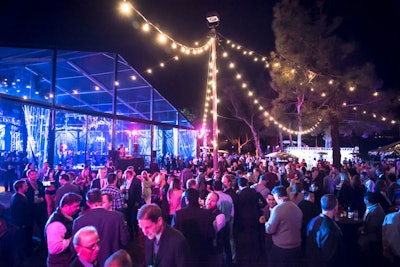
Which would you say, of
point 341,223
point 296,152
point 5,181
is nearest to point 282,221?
point 341,223

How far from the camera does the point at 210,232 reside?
370 cm

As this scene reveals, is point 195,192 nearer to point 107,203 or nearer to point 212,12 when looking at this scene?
point 107,203

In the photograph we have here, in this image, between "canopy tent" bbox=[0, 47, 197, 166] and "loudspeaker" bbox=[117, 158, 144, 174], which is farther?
"loudspeaker" bbox=[117, 158, 144, 174]

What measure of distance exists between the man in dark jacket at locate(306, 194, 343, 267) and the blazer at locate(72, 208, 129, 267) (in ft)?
7.22

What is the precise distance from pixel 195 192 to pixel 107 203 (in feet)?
4.37

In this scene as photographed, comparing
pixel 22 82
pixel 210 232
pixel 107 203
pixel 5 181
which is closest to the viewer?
pixel 210 232

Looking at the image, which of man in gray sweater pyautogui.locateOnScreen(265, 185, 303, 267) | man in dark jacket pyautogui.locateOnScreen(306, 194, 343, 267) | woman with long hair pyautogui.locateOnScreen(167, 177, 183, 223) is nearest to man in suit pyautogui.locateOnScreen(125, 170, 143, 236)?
woman with long hair pyautogui.locateOnScreen(167, 177, 183, 223)

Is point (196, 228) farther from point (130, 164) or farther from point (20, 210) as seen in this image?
point (130, 164)

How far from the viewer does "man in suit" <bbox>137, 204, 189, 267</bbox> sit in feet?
8.27

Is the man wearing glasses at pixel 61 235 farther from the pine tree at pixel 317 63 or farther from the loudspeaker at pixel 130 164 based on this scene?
the pine tree at pixel 317 63

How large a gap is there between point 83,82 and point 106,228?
10737 mm

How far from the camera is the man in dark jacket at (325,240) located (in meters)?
3.47

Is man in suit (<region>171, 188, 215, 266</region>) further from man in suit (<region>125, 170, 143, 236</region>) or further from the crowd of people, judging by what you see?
man in suit (<region>125, 170, 143, 236</region>)

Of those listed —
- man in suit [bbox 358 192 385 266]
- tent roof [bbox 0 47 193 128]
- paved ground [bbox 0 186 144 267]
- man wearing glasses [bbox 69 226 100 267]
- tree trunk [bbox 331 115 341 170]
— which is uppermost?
tent roof [bbox 0 47 193 128]
